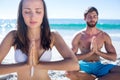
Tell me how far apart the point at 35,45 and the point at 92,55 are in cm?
148

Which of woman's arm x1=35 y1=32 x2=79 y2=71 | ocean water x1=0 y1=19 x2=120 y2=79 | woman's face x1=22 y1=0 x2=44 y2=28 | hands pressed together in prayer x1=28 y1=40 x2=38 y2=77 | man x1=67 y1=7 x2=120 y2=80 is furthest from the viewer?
ocean water x1=0 y1=19 x2=120 y2=79

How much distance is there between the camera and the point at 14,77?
17.5 feet

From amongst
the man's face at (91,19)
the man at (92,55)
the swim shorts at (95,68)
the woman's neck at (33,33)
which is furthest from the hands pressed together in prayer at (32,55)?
the man's face at (91,19)

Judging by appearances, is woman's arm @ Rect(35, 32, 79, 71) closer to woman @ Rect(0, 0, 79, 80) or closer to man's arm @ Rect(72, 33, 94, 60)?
woman @ Rect(0, 0, 79, 80)

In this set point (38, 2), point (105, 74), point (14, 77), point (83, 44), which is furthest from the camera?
point (14, 77)

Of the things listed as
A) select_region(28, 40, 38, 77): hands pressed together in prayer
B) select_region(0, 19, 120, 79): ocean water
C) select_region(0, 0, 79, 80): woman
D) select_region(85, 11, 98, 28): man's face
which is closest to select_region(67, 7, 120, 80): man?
select_region(85, 11, 98, 28): man's face

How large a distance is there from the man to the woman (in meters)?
1.02

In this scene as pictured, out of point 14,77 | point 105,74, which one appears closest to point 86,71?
point 105,74

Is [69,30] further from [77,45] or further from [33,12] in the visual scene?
[33,12]

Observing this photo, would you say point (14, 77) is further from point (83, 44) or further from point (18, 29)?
point (18, 29)

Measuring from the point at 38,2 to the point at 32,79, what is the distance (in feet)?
2.33

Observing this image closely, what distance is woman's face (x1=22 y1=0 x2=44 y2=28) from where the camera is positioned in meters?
2.61

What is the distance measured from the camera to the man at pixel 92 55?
12.3 feet

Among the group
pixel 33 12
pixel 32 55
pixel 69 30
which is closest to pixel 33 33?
pixel 33 12
